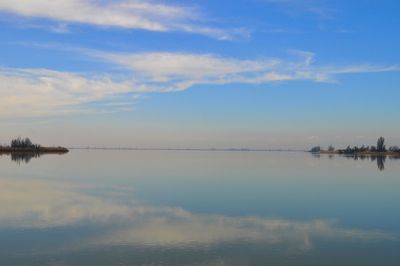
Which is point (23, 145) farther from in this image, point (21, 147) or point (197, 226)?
point (197, 226)

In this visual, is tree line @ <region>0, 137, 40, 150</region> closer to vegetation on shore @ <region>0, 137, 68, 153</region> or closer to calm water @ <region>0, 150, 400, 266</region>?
vegetation on shore @ <region>0, 137, 68, 153</region>

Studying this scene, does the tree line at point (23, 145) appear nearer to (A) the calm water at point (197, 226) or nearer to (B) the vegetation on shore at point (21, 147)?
(B) the vegetation on shore at point (21, 147)

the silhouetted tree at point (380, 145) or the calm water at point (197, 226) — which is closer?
the calm water at point (197, 226)

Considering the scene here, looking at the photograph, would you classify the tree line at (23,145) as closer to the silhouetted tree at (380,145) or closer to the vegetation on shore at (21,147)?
the vegetation on shore at (21,147)

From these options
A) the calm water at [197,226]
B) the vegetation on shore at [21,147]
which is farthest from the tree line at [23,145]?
the calm water at [197,226]

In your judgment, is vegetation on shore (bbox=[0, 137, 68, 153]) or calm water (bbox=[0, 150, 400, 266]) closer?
calm water (bbox=[0, 150, 400, 266])

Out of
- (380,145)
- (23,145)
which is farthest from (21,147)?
(380,145)

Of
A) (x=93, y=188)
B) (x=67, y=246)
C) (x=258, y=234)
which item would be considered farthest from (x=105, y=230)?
(x=93, y=188)

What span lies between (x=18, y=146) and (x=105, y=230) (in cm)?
11351

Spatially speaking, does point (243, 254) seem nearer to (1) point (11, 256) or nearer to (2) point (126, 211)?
(1) point (11, 256)

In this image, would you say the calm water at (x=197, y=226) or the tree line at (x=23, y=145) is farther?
the tree line at (x=23, y=145)

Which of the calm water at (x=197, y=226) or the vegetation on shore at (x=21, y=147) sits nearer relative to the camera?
the calm water at (x=197, y=226)

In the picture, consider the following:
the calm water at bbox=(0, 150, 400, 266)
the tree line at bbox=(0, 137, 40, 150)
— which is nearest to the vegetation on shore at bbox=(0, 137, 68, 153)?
the tree line at bbox=(0, 137, 40, 150)

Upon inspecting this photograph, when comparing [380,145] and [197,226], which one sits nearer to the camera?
[197,226]
